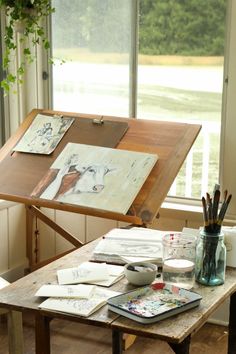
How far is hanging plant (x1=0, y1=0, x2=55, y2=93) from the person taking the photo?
3395 millimetres

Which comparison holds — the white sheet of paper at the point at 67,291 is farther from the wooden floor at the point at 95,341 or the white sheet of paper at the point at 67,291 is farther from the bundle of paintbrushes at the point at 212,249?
the wooden floor at the point at 95,341

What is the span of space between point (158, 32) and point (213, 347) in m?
1.70

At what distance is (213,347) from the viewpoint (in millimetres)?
3141

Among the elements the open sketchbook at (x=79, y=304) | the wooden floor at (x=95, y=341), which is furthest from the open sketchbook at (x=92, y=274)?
the wooden floor at (x=95, y=341)

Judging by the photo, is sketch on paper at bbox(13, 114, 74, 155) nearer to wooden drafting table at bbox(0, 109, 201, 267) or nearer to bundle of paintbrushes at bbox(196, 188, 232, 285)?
wooden drafting table at bbox(0, 109, 201, 267)

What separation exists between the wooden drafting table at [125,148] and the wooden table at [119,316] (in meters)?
0.54

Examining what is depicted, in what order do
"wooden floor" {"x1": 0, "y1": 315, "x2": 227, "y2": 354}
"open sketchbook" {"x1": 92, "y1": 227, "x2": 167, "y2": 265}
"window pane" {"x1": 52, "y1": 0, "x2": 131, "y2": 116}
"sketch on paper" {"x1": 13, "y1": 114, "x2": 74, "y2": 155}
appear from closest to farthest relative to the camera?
"open sketchbook" {"x1": 92, "y1": 227, "x2": 167, "y2": 265} < "wooden floor" {"x1": 0, "y1": 315, "x2": 227, "y2": 354} < "sketch on paper" {"x1": 13, "y1": 114, "x2": 74, "y2": 155} < "window pane" {"x1": 52, "y1": 0, "x2": 131, "y2": 116}

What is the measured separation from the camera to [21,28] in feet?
11.5

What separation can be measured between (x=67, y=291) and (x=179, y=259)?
0.41 m

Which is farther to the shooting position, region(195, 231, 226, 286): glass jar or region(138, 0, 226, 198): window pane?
region(138, 0, 226, 198): window pane

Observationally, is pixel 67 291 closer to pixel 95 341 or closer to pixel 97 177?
pixel 97 177

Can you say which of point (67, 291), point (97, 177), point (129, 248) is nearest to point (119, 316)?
point (67, 291)

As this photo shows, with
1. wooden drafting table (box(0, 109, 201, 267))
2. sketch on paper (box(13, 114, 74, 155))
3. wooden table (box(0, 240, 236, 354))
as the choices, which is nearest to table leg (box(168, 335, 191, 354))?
wooden table (box(0, 240, 236, 354))

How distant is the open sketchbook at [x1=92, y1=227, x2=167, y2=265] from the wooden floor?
0.88 metres
